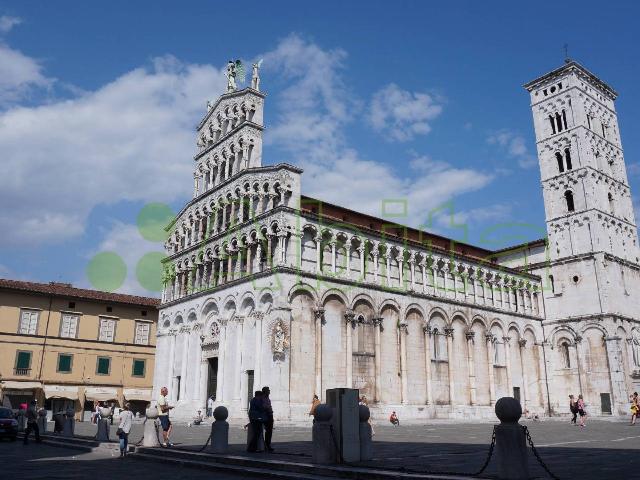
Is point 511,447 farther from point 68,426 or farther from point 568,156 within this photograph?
point 568,156

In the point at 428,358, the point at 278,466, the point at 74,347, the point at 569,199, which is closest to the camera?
the point at 278,466

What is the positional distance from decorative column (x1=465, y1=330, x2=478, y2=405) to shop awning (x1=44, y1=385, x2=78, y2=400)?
97.8 ft

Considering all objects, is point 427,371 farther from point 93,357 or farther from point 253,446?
point 93,357

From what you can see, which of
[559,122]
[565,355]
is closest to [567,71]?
[559,122]

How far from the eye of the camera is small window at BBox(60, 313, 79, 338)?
142 ft

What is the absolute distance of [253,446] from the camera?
14.6 meters

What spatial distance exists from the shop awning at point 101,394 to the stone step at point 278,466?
30.6 metres

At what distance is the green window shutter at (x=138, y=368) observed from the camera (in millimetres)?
46156

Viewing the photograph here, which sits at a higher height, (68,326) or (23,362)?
(68,326)

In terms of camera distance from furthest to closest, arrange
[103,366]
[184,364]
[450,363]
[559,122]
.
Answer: [559,122] → [103,366] → [450,363] → [184,364]

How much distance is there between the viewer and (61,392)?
138 ft

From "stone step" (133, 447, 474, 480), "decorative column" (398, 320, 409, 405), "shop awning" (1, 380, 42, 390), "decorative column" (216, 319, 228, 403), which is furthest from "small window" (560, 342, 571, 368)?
"shop awning" (1, 380, 42, 390)

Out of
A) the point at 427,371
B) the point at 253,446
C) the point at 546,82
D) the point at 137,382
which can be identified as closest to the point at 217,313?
the point at 427,371

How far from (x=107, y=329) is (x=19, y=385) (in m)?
7.57
